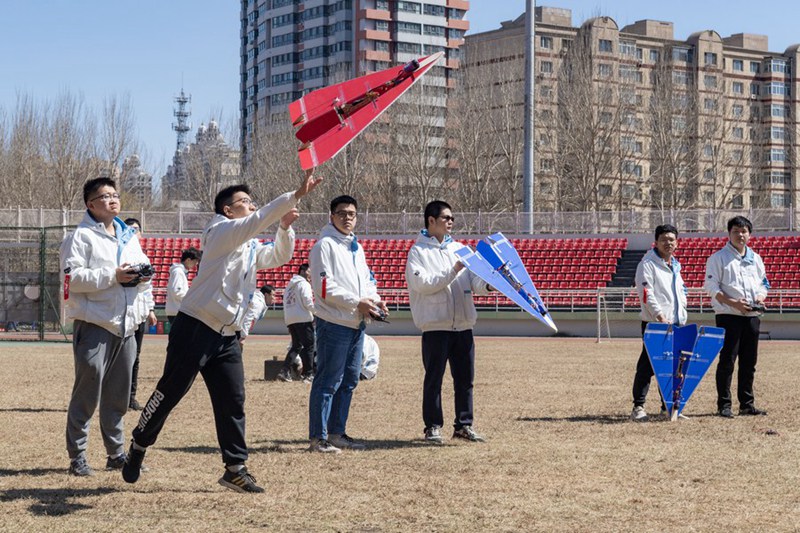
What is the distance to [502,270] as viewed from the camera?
9.91m

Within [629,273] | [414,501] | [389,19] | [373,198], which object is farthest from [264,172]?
[414,501]

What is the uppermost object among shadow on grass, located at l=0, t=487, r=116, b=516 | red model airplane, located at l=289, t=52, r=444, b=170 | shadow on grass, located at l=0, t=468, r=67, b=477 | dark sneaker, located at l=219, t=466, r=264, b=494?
red model airplane, located at l=289, t=52, r=444, b=170

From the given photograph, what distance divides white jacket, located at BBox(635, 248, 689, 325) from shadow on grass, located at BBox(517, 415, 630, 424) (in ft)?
3.39

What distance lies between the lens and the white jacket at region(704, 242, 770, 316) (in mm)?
11773

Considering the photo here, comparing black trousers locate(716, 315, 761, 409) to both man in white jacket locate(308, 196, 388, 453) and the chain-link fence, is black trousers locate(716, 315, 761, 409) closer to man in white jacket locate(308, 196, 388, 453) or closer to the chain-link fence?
man in white jacket locate(308, 196, 388, 453)

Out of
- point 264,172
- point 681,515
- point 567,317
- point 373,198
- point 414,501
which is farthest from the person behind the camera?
point 264,172

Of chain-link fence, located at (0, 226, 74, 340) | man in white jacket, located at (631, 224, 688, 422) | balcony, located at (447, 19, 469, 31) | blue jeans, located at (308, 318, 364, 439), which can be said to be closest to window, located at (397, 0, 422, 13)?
balcony, located at (447, 19, 469, 31)

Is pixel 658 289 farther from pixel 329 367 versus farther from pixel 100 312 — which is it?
pixel 100 312

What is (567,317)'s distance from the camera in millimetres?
35094

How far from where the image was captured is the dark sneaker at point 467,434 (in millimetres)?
9656

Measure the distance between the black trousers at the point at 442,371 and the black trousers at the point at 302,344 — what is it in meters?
6.73

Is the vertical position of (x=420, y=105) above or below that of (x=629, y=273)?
above

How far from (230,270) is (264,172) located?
197 feet

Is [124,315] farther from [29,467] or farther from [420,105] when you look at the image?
[420,105]
